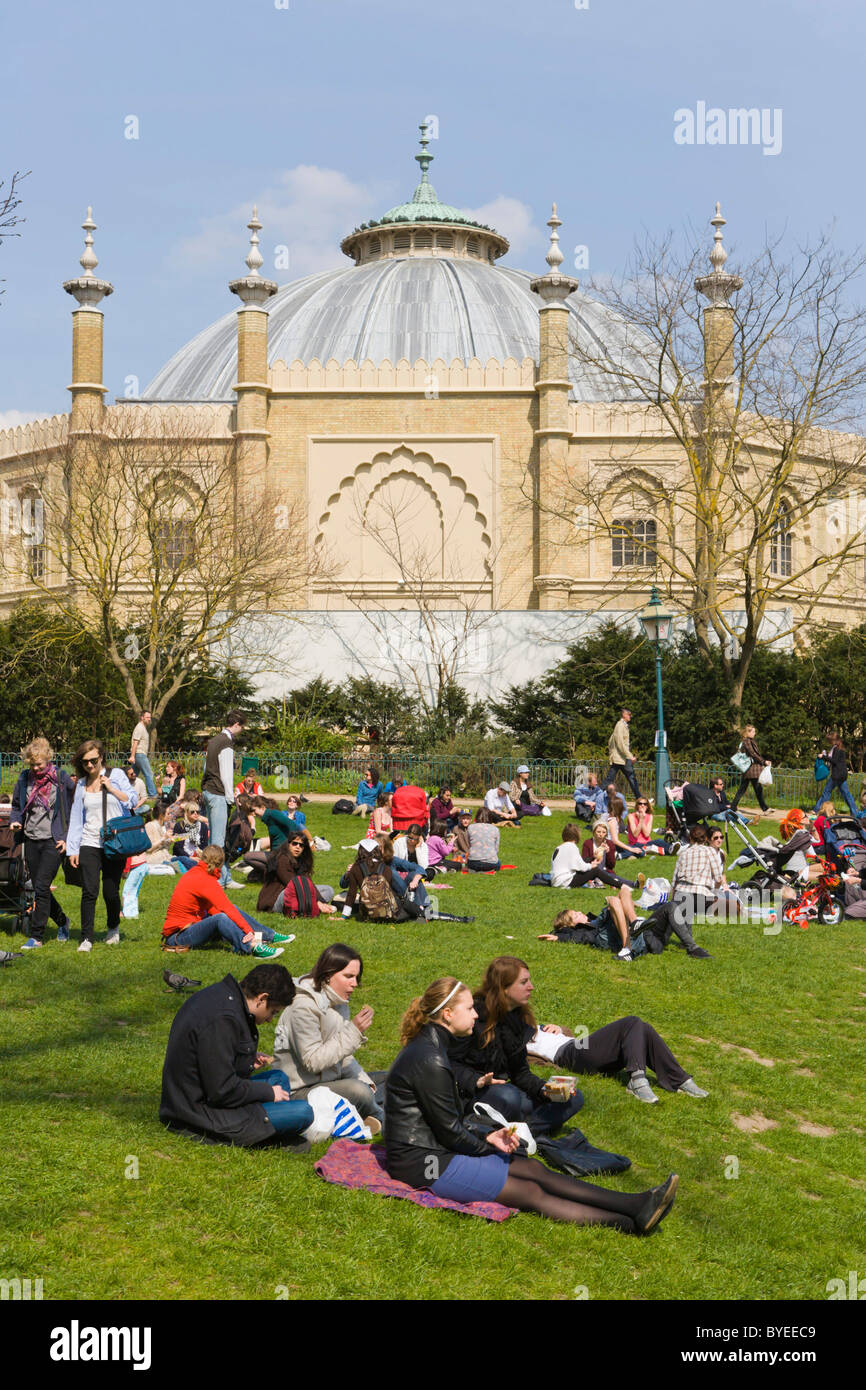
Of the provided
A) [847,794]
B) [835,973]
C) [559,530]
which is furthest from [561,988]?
[559,530]

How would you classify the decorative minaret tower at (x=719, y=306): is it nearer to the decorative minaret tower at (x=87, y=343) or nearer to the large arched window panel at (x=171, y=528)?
the large arched window panel at (x=171, y=528)

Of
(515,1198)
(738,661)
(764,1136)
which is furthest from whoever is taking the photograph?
(738,661)

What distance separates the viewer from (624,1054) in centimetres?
911

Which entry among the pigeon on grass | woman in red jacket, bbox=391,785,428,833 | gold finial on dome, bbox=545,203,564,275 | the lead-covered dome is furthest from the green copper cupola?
the pigeon on grass

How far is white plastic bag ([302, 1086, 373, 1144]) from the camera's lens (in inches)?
297

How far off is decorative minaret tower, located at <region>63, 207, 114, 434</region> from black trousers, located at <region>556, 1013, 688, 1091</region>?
107 feet

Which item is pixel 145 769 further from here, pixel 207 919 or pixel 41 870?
pixel 207 919

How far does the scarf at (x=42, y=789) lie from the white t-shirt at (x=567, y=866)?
22.3 feet

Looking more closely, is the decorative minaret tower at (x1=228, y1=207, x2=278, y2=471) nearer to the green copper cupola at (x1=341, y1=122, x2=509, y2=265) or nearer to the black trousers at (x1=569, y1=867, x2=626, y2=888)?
the green copper cupola at (x1=341, y1=122, x2=509, y2=265)

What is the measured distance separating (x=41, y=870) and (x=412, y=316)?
35765 mm
